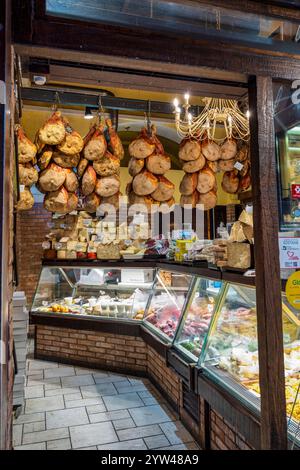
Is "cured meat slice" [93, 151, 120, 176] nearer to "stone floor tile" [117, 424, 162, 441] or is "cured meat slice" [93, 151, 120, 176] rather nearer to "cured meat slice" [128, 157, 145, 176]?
"cured meat slice" [128, 157, 145, 176]

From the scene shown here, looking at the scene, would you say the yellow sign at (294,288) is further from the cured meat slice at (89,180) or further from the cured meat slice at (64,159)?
the cured meat slice at (64,159)

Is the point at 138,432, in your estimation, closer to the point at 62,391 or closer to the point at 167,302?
the point at 62,391

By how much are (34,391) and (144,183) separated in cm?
335

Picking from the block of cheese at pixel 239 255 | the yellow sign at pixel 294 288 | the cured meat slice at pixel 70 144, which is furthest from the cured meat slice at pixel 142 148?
the yellow sign at pixel 294 288

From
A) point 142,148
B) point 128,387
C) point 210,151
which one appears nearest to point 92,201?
point 142,148

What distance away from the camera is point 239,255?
3076 mm

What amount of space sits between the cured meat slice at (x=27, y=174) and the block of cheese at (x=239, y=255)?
1925 mm

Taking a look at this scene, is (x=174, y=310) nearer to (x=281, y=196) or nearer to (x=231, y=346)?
(x=231, y=346)

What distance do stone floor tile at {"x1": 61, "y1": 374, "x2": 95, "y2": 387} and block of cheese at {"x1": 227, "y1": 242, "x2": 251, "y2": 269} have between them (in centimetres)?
314

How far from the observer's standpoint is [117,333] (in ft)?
17.8

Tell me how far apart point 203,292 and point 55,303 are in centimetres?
347

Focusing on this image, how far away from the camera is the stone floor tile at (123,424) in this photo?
12.2ft

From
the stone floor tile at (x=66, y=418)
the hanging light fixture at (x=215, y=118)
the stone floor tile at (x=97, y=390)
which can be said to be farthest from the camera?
the stone floor tile at (x=97, y=390)

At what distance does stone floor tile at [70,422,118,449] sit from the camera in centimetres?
343
